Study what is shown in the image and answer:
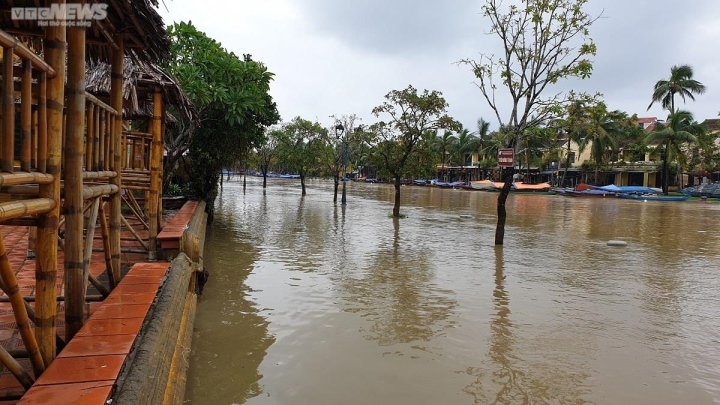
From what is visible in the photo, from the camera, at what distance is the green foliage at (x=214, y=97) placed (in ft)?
35.7

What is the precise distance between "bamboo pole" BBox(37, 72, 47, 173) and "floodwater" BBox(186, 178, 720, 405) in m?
2.53

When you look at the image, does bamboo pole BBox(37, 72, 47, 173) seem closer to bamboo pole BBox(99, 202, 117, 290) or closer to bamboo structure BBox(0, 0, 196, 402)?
bamboo structure BBox(0, 0, 196, 402)

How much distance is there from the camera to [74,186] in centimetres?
319

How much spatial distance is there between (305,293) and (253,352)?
8.54 feet

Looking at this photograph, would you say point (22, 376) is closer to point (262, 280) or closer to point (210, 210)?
point (262, 280)

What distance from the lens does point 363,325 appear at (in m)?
6.44

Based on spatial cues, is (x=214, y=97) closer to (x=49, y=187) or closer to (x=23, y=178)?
(x=49, y=187)

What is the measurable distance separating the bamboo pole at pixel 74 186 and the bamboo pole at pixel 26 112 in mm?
625

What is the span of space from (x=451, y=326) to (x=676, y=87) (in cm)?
5088

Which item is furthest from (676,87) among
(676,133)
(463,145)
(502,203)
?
(502,203)

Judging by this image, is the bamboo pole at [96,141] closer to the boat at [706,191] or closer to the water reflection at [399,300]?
the water reflection at [399,300]

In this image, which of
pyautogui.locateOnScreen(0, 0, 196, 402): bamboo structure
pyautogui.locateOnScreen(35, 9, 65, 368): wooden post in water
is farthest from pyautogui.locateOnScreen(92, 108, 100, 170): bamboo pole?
pyautogui.locateOnScreen(35, 9, 65, 368): wooden post in water

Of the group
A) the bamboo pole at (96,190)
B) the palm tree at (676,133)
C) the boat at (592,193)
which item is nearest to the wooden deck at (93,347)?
the bamboo pole at (96,190)
